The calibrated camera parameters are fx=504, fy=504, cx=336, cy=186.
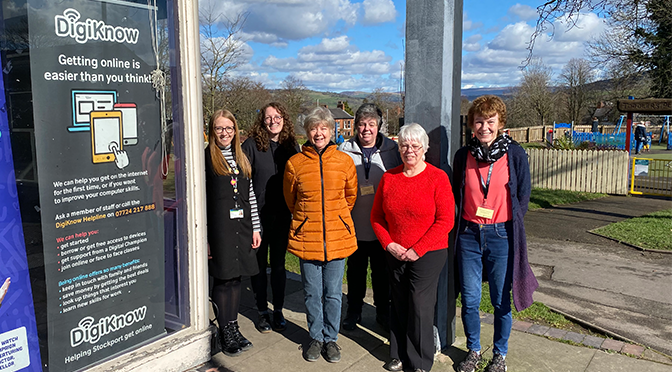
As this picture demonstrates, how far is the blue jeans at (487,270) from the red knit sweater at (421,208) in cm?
19

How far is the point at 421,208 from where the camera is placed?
3.37 m

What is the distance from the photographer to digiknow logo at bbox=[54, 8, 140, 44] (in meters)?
2.76

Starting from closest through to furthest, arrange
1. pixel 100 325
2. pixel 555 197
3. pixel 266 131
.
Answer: pixel 100 325, pixel 266 131, pixel 555 197

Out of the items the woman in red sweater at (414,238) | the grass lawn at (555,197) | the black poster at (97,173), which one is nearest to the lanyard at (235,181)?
the black poster at (97,173)

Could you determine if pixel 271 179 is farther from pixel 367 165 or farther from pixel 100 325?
pixel 100 325

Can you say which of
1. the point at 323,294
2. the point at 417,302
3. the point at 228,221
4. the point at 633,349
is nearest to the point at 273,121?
the point at 228,221

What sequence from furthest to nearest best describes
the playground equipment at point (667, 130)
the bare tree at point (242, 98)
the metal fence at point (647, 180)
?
1. the playground equipment at point (667, 130)
2. the bare tree at point (242, 98)
3. the metal fence at point (647, 180)

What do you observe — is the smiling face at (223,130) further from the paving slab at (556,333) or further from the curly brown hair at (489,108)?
the paving slab at (556,333)

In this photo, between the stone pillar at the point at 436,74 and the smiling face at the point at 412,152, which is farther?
the stone pillar at the point at 436,74

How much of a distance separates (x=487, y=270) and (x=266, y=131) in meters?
2.06

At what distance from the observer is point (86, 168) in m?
2.92

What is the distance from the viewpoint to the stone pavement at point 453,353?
3.73 metres

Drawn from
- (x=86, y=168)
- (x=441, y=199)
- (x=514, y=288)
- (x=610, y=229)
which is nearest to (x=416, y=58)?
(x=441, y=199)

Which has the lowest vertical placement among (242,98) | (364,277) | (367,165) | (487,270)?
(364,277)
